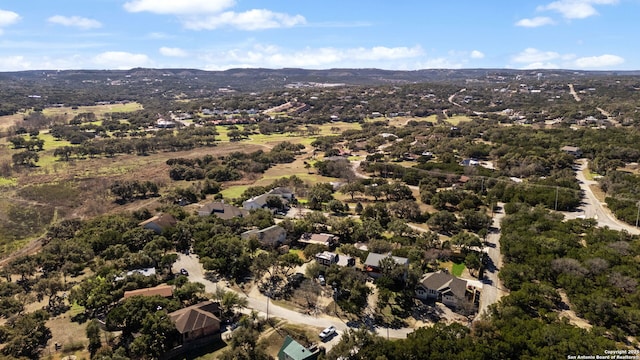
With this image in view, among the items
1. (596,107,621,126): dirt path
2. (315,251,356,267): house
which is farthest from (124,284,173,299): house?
(596,107,621,126): dirt path

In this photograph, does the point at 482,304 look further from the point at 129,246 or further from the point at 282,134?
the point at 282,134

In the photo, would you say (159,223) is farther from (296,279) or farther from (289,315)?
(289,315)

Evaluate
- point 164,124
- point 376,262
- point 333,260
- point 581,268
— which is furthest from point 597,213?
point 164,124

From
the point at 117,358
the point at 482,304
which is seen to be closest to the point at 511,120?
the point at 482,304

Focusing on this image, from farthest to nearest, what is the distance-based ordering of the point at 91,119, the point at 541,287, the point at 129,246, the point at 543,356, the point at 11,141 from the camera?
the point at 91,119 → the point at 11,141 → the point at 129,246 → the point at 541,287 → the point at 543,356

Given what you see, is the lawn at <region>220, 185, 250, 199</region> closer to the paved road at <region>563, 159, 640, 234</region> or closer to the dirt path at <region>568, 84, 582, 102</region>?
the paved road at <region>563, 159, 640, 234</region>

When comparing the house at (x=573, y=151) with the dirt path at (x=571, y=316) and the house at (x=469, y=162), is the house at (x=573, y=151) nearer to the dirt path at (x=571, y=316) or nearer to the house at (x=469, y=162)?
the house at (x=469, y=162)
